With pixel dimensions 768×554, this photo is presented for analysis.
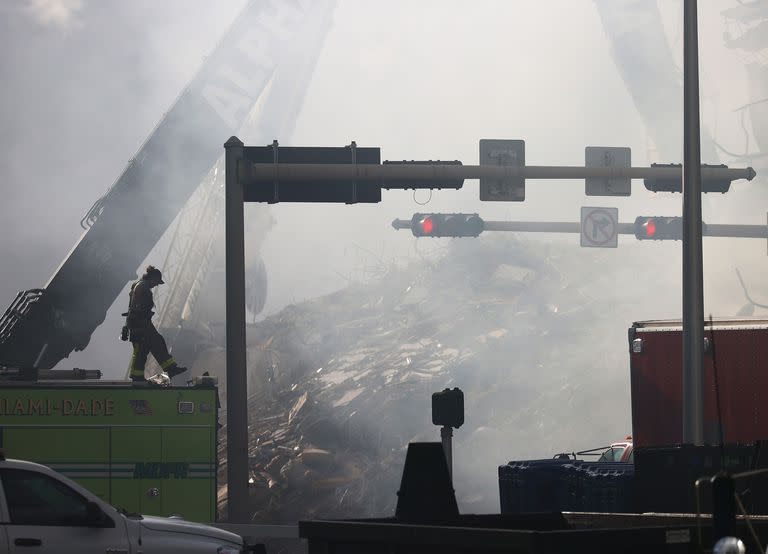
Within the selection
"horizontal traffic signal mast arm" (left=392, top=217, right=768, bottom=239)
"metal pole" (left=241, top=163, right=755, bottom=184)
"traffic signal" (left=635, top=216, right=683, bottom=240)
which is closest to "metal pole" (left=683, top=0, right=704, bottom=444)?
"metal pole" (left=241, top=163, right=755, bottom=184)

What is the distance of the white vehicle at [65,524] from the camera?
945cm

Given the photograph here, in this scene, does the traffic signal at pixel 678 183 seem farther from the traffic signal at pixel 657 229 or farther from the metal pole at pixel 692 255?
the metal pole at pixel 692 255

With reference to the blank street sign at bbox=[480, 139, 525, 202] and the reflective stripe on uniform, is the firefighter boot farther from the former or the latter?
the blank street sign at bbox=[480, 139, 525, 202]

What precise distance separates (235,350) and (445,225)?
33.7 ft

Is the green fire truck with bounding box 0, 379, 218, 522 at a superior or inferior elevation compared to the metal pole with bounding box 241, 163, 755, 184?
inferior

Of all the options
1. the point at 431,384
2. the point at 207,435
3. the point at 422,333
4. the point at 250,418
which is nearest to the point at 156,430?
the point at 207,435

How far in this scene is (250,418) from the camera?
3931 centimetres

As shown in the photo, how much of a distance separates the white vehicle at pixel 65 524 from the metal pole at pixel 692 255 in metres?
7.48

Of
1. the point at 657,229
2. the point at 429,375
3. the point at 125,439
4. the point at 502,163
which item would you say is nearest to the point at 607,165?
the point at 502,163

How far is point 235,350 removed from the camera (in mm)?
20500

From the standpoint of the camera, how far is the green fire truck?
1723cm

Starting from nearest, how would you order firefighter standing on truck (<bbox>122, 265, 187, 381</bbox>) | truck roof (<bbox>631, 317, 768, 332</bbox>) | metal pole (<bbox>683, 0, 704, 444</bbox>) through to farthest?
metal pole (<bbox>683, 0, 704, 444</bbox>) → truck roof (<bbox>631, 317, 768, 332</bbox>) → firefighter standing on truck (<bbox>122, 265, 187, 381</bbox>)

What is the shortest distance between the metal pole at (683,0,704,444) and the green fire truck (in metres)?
6.00

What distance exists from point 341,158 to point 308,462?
42.2 feet
